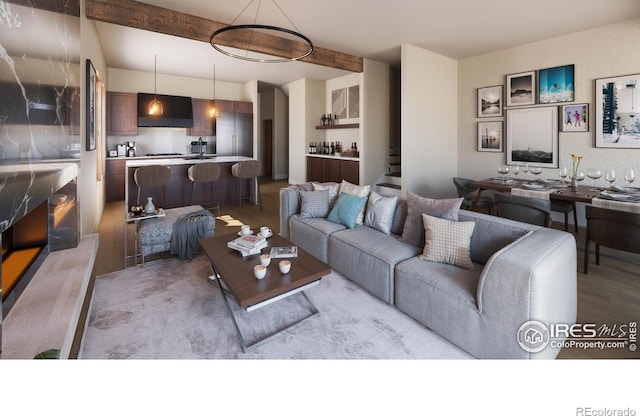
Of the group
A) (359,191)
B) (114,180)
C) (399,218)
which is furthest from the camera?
(114,180)

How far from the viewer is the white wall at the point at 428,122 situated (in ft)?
17.7

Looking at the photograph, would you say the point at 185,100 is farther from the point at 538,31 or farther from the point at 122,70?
the point at 538,31

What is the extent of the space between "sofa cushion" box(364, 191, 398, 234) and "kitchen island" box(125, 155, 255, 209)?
360 cm

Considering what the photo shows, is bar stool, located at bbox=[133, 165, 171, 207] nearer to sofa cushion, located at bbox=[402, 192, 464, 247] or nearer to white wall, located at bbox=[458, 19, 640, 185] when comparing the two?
sofa cushion, located at bbox=[402, 192, 464, 247]

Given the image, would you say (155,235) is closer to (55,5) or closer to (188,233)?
(188,233)

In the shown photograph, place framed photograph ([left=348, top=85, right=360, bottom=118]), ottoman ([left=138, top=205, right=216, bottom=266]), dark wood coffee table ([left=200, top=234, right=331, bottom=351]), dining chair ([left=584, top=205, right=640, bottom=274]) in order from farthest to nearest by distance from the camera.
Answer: framed photograph ([left=348, top=85, right=360, bottom=118])
ottoman ([left=138, top=205, right=216, bottom=266])
dining chair ([left=584, top=205, right=640, bottom=274])
dark wood coffee table ([left=200, top=234, right=331, bottom=351])

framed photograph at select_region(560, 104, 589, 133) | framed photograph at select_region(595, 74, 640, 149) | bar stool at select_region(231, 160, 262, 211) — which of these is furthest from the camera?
bar stool at select_region(231, 160, 262, 211)

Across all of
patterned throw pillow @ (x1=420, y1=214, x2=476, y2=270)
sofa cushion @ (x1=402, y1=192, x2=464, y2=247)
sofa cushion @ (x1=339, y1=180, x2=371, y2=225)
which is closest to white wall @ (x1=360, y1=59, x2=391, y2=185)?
sofa cushion @ (x1=339, y1=180, x2=371, y2=225)

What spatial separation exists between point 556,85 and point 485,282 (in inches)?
182

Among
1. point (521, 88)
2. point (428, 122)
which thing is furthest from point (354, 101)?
point (521, 88)

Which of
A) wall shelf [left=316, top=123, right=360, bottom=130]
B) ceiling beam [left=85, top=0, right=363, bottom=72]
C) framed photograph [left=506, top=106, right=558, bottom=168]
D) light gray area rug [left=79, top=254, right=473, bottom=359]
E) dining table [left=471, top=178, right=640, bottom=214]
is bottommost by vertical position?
light gray area rug [left=79, top=254, right=473, bottom=359]

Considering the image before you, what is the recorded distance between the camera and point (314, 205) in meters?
3.60

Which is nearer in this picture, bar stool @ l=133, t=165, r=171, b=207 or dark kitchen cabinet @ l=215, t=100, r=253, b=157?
bar stool @ l=133, t=165, r=171, b=207

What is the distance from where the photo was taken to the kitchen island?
18.3 feet
